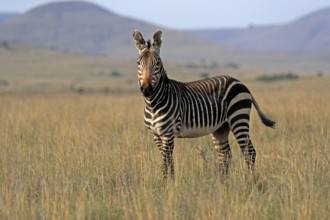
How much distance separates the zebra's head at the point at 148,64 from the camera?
746 cm

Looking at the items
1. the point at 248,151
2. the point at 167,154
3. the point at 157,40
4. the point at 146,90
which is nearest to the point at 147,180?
the point at 167,154

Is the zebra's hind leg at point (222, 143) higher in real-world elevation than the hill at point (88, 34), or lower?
lower

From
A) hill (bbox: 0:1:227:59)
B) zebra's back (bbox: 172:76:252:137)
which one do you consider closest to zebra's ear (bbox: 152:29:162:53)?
zebra's back (bbox: 172:76:252:137)

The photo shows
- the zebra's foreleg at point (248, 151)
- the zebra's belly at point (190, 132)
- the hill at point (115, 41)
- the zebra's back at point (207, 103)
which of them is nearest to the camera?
the zebra's belly at point (190, 132)

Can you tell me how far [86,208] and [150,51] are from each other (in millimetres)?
2111

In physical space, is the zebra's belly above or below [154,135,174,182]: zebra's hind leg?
above

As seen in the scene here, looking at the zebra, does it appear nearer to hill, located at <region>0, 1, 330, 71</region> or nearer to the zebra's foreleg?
the zebra's foreleg

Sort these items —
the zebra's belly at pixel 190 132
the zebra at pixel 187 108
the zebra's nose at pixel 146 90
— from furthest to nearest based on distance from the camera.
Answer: the zebra's belly at pixel 190 132 → the zebra at pixel 187 108 → the zebra's nose at pixel 146 90

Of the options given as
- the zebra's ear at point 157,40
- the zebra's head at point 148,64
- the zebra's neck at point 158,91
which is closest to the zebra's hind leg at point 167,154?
the zebra's neck at point 158,91

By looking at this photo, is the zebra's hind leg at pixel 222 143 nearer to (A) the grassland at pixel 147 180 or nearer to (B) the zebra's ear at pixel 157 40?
(A) the grassland at pixel 147 180

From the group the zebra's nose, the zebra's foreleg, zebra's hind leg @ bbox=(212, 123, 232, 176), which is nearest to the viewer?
the zebra's nose

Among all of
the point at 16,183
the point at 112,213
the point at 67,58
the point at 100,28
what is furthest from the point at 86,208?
the point at 100,28

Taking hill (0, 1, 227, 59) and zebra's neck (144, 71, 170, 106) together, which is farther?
hill (0, 1, 227, 59)

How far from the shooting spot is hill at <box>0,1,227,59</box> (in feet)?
497
